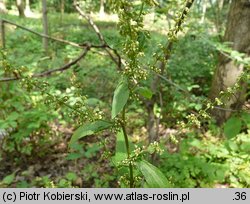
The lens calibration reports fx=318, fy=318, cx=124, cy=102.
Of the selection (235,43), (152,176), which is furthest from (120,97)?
(235,43)

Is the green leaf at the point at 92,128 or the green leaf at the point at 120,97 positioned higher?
the green leaf at the point at 120,97

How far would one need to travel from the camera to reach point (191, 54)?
6.52m

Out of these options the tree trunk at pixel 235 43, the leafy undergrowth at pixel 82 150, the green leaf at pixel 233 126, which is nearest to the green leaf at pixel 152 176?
the green leaf at pixel 233 126

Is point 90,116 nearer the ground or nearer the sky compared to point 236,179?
nearer the sky

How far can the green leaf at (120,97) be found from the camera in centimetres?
109

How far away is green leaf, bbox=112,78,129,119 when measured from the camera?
109 cm

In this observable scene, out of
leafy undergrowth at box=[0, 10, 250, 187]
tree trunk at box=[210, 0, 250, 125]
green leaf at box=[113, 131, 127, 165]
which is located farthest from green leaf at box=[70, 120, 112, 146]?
tree trunk at box=[210, 0, 250, 125]
